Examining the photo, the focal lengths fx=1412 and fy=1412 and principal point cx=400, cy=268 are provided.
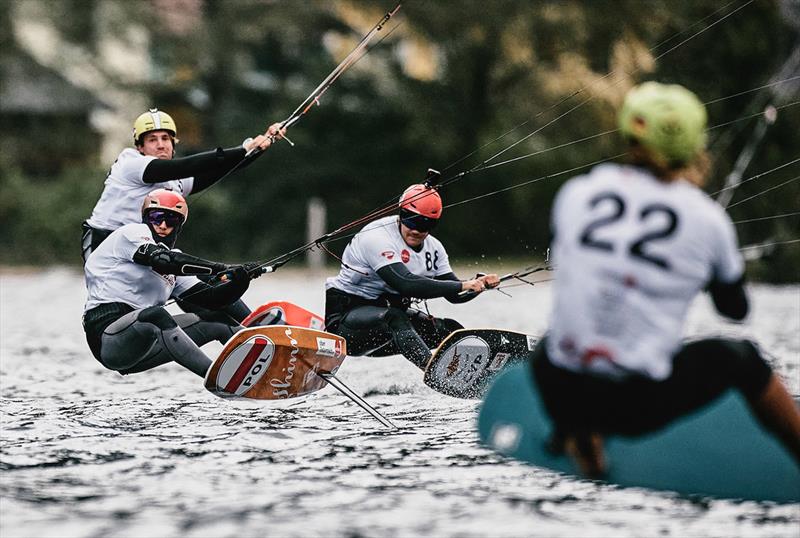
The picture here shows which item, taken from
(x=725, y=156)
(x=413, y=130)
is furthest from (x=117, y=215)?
(x=413, y=130)

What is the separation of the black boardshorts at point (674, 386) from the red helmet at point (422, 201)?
11.3 feet

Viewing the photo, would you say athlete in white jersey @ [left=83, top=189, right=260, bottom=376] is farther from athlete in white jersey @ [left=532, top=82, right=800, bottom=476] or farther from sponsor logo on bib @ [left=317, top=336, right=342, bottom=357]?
athlete in white jersey @ [left=532, top=82, right=800, bottom=476]

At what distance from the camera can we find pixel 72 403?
7613 millimetres

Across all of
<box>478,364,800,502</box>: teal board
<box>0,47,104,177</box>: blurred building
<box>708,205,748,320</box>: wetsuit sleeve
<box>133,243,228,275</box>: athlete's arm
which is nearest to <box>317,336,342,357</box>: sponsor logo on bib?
<box>133,243,228,275</box>: athlete's arm

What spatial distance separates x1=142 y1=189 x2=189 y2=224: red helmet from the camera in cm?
735

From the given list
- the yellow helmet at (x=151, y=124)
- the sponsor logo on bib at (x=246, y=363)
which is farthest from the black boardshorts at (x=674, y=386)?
the yellow helmet at (x=151, y=124)

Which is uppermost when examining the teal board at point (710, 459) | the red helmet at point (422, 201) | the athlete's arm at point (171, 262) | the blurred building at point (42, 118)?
the blurred building at point (42, 118)

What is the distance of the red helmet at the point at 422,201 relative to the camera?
7855mm

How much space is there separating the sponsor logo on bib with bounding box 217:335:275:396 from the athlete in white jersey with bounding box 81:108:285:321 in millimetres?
965

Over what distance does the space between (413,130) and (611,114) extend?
3965 millimetres

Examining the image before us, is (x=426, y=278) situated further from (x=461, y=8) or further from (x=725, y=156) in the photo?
(x=461, y=8)

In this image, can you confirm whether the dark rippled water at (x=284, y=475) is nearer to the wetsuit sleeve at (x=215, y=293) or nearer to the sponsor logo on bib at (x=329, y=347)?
the sponsor logo on bib at (x=329, y=347)

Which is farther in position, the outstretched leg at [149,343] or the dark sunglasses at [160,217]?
the dark sunglasses at [160,217]

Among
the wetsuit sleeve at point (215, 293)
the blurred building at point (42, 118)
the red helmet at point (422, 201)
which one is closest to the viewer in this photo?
the wetsuit sleeve at point (215, 293)
